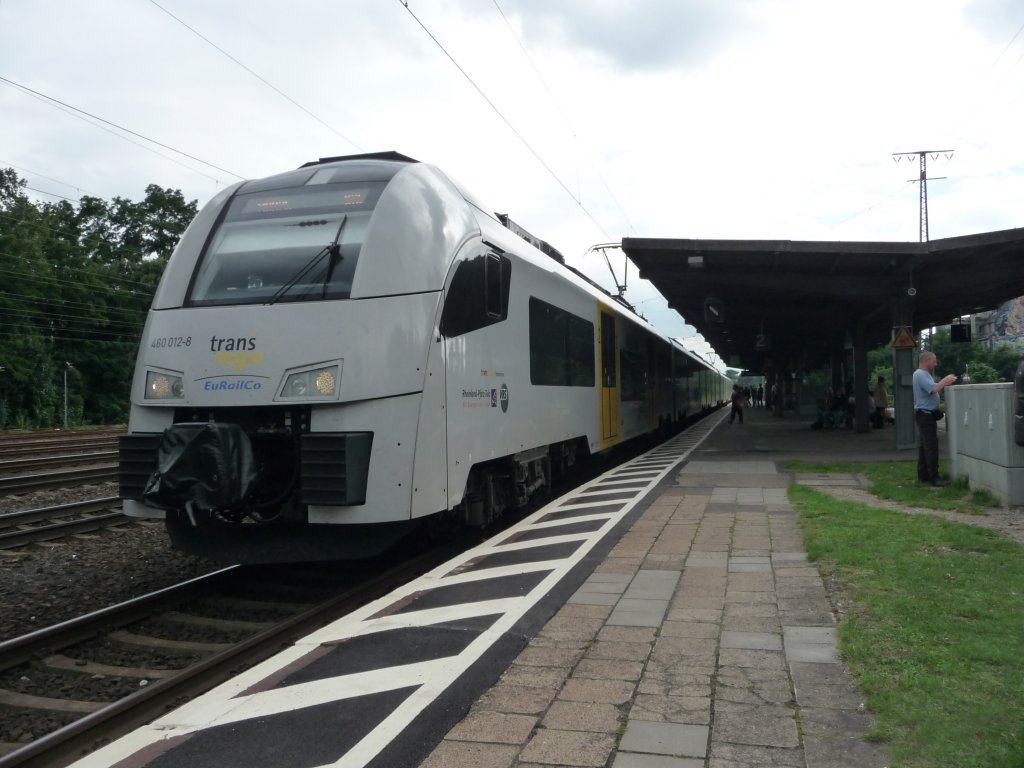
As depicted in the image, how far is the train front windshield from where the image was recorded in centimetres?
661

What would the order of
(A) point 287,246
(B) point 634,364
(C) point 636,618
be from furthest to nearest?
(B) point 634,364
(A) point 287,246
(C) point 636,618

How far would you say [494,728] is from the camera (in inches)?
137

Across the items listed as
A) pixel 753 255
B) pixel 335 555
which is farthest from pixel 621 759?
pixel 753 255

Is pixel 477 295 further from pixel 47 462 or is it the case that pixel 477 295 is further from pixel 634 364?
pixel 47 462

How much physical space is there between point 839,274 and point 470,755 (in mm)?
18554

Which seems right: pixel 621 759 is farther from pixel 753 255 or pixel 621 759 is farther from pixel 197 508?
pixel 753 255

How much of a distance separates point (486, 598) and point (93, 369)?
173 feet

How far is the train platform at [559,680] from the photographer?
10.9 feet

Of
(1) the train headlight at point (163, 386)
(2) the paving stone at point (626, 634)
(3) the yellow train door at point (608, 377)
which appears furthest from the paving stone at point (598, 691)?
(3) the yellow train door at point (608, 377)

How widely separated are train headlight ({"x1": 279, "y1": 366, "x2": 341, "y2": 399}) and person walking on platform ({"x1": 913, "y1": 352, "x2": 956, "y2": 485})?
7631 mm

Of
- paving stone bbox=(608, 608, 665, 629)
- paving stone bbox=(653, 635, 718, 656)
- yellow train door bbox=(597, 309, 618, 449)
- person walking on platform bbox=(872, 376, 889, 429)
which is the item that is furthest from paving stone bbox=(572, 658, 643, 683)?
person walking on platform bbox=(872, 376, 889, 429)

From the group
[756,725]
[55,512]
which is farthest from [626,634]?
[55,512]

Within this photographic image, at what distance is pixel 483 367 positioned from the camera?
25.5ft

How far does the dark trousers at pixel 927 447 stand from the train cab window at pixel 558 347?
428 cm
